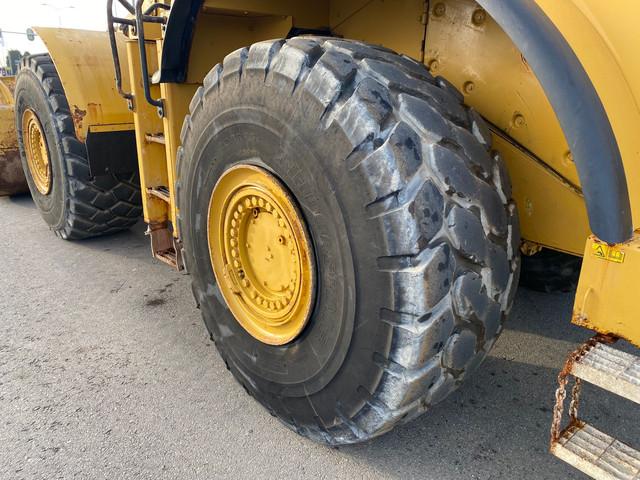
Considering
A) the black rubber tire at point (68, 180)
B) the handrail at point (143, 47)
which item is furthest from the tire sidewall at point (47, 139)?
→ the handrail at point (143, 47)

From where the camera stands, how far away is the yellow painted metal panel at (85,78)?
3629mm

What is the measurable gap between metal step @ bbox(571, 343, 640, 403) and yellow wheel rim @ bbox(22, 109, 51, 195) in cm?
454

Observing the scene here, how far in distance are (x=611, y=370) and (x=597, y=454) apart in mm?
269

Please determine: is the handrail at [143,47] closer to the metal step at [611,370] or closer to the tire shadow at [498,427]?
the tire shadow at [498,427]

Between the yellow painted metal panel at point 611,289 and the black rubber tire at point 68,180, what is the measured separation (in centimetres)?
378

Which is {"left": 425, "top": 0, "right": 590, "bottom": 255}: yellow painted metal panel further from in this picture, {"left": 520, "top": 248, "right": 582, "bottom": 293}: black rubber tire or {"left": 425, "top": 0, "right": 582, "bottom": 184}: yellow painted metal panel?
{"left": 520, "top": 248, "right": 582, "bottom": 293}: black rubber tire

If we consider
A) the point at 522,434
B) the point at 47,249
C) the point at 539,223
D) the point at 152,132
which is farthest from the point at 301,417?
the point at 47,249

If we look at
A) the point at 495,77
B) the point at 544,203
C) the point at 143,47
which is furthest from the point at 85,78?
the point at 544,203

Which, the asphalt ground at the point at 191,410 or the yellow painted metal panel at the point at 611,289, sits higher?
the yellow painted metal panel at the point at 611,289

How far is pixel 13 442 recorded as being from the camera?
2201 mm

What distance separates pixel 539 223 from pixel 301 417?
3.83 feet

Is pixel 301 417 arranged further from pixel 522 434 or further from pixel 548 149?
pixel 548 149

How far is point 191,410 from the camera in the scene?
2.38 meters

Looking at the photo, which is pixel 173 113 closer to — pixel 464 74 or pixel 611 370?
pixel 464 74
